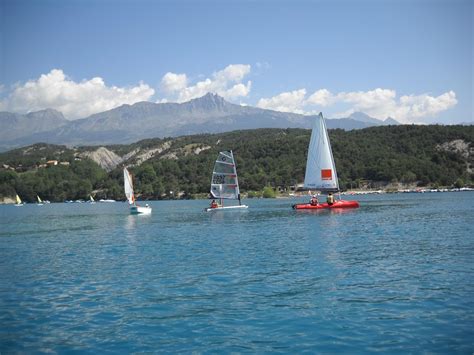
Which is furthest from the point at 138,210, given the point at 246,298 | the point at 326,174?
the point at 246,298

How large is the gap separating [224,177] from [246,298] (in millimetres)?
71247

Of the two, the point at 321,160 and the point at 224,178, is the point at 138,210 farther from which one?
the point at 321,160

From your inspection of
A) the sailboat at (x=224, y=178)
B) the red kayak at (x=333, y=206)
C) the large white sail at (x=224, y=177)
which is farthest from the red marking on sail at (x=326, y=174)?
the large white sail at (x=224, y=177)

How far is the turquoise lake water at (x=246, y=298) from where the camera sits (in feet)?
53.4

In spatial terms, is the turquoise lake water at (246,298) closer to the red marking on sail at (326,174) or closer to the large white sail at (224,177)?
the red marking on sail at (326,174)

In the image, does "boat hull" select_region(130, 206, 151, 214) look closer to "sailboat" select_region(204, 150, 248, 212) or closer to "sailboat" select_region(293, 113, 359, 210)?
"sailboat" select_region(204, 150, 248, 212)

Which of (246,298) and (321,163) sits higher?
(321,163)

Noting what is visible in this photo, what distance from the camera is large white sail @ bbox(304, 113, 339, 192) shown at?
Result: 81.6 m

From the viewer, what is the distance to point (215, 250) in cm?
3775

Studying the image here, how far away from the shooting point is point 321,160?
270 ft

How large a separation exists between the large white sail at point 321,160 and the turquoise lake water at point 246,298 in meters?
42.2

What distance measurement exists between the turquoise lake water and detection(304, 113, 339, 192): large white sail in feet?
138

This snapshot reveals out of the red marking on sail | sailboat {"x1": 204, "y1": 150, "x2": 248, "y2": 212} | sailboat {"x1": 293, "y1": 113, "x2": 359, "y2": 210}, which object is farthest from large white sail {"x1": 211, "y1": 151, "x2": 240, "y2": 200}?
the red marking on sail

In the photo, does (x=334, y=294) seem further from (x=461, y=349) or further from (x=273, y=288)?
(x=461, y=349)
